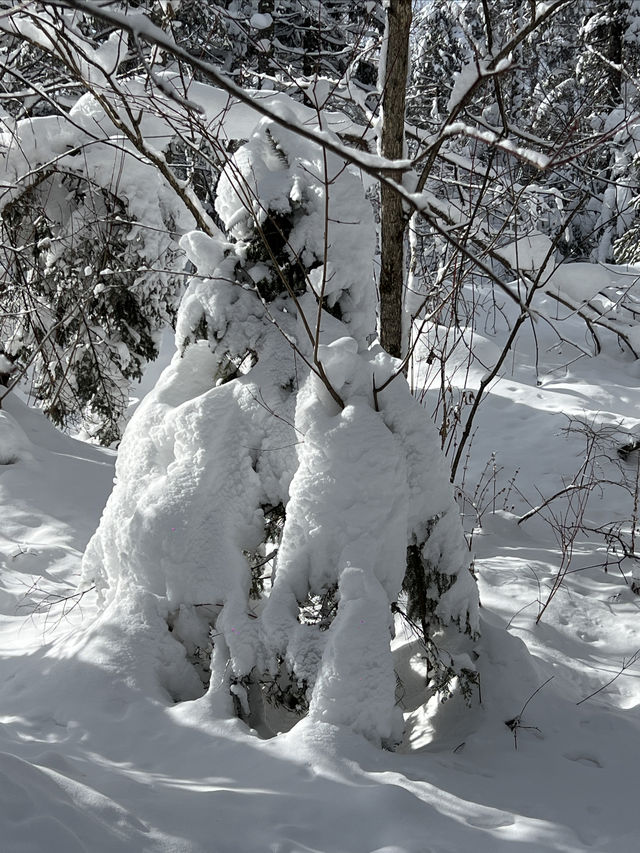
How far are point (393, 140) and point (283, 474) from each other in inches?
79.7

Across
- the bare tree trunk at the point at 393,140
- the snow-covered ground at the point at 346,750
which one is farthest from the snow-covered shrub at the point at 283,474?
the bare tree trunk at the point at 393,140

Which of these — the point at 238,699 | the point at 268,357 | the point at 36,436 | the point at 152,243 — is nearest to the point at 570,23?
the point at 152,243

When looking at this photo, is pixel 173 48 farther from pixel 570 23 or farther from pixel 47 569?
pixel 570 23

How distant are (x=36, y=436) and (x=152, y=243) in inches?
85.9

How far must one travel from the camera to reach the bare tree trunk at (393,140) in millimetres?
A: 3703

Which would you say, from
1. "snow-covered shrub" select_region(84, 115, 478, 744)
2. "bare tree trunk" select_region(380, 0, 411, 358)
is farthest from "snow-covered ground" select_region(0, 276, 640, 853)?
"bare tree trunk" select_region(380, 0, 411, 358)

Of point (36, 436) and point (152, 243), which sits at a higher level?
point (152, 243)

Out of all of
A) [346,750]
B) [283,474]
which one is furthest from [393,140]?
[346,750]

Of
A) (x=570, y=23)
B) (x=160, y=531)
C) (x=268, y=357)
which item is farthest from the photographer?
(x=570, y=23)

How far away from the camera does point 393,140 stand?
3.81 m

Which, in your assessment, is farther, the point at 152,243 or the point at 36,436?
the point at 152,243

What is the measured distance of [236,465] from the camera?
9.74 feet

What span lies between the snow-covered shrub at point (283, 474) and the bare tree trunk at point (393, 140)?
0.82 metres

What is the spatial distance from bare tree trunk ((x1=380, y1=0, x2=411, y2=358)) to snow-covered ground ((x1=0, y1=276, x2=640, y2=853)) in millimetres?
1858
